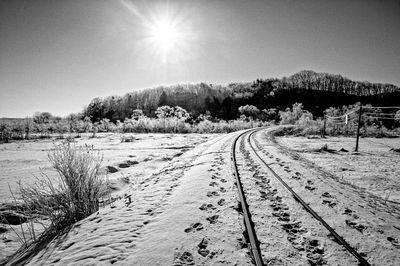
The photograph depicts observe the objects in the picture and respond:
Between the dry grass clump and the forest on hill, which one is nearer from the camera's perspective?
the dry grass clump

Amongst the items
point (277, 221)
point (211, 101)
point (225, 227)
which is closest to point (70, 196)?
point (225, 227)

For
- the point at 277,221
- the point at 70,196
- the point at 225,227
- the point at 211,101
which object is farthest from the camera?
the point at 211,101

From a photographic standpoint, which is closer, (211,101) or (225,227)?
(225,227)

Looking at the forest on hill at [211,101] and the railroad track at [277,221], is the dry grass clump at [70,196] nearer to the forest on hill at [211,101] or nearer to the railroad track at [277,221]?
the railroad track at [277,221]

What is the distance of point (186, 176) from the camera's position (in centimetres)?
654

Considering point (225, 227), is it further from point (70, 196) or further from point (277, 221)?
point (70, 196)

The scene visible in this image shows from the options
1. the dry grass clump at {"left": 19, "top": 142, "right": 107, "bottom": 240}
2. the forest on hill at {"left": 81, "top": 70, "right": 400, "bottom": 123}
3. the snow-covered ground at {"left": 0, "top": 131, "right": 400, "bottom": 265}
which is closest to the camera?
the snow-covered ground at {"left": 0, "top": 131, "right": 400, "bottom": 265}

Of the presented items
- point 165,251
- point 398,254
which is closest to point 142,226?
point 165,251

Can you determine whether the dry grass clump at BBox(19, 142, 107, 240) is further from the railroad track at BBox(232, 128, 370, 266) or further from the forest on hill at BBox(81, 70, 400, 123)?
the forest on hill at BBox(81, 70, 400, 123)

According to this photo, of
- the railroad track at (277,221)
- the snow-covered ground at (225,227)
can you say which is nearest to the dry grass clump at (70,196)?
the snow-covered ground at (225,227)

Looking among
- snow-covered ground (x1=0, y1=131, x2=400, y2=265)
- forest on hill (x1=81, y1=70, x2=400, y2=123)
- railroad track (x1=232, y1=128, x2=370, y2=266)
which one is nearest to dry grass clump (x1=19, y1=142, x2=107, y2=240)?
snow-covered ground (x1=0, y1=131, x2=400, y2=265)

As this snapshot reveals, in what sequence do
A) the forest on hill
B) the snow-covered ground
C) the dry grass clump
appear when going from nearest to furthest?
the snow-covered ground → the dry grass clump → the forest on hill

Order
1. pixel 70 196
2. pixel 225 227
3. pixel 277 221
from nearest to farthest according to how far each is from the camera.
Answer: pixel 225 227
pixel 277 221
pixel 70 196

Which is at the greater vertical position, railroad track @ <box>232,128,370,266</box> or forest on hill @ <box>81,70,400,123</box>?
forest on hill @ <box>81,70,400,123</box>
